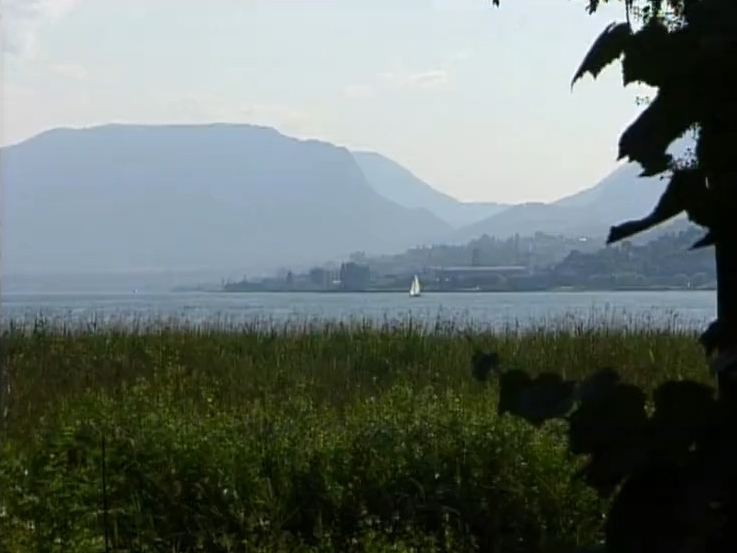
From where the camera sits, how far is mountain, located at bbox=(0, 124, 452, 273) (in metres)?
50.0

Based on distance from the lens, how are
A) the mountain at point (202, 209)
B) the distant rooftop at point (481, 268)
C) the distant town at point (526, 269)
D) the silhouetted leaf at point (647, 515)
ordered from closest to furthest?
1. the silhouetted leaf at point (647, 515)
2. the distant town at point (526, 269)
3. the distant rooftop at point (481, 268)
4. the mountain at point (202, 209)

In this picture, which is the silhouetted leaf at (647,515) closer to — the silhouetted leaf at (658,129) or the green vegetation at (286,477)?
the silhouetted leaf at (658,129)

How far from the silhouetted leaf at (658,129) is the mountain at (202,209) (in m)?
34.5

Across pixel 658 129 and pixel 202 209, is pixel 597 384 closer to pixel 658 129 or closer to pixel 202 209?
pixel 658 129

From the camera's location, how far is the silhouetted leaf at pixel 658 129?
0.86 meters

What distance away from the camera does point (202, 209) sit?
68250 millimetres

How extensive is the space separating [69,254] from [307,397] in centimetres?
4264

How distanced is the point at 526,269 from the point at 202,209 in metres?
56.8

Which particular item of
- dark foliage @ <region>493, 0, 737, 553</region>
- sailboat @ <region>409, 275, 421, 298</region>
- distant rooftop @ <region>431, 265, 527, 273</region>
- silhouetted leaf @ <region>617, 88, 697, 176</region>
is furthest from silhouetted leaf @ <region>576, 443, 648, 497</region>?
sailboat @ <region>409, 275, 421, 298</region>

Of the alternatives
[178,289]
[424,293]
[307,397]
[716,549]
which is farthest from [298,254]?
[716,549]

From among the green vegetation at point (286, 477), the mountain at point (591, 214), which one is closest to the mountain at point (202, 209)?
the mountain at point (591, 214)

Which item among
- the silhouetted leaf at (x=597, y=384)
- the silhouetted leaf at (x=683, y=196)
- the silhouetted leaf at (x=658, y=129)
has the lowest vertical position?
the silhouetted leaf at (x=597, y=384)

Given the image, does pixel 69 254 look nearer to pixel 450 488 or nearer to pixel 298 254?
pixel 298 254

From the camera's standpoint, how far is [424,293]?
27891 mm
